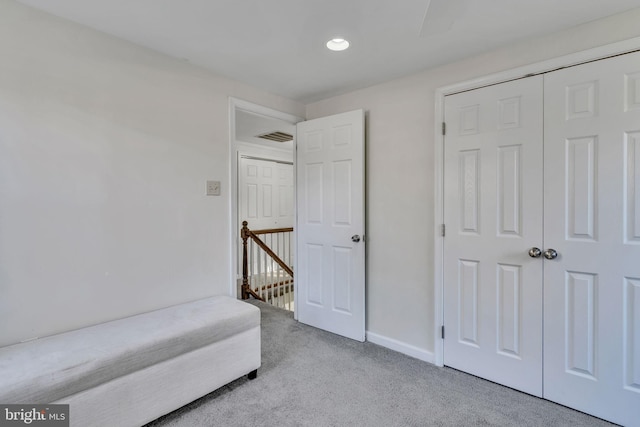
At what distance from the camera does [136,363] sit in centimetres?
157

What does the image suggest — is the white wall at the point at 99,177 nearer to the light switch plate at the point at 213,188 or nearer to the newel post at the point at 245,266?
the light switch plate at the point at 213,188

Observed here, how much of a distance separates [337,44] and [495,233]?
166 cm

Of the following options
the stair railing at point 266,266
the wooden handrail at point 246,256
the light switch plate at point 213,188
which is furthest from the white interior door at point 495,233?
the stair railing at point 266,266

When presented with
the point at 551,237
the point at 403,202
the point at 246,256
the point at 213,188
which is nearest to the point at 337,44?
the point at 403,202

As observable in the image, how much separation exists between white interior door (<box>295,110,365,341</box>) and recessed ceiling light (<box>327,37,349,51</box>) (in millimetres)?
698

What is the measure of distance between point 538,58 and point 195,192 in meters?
2.50

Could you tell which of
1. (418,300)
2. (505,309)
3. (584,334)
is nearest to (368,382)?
(418,300)

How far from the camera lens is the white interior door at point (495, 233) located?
1.94 metres

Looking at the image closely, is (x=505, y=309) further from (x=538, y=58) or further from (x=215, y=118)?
(x=215, y=118)

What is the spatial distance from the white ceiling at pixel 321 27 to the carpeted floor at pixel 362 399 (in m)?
2.27

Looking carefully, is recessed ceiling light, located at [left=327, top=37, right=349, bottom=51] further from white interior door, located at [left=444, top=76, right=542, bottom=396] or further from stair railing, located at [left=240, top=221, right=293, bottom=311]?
stair railing, located at [left=240, top=221, right=293, bottom=311]

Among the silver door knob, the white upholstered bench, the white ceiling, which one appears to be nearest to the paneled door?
the silver door knob

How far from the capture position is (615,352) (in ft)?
5.58

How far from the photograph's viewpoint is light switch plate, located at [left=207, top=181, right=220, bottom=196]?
2.39m
